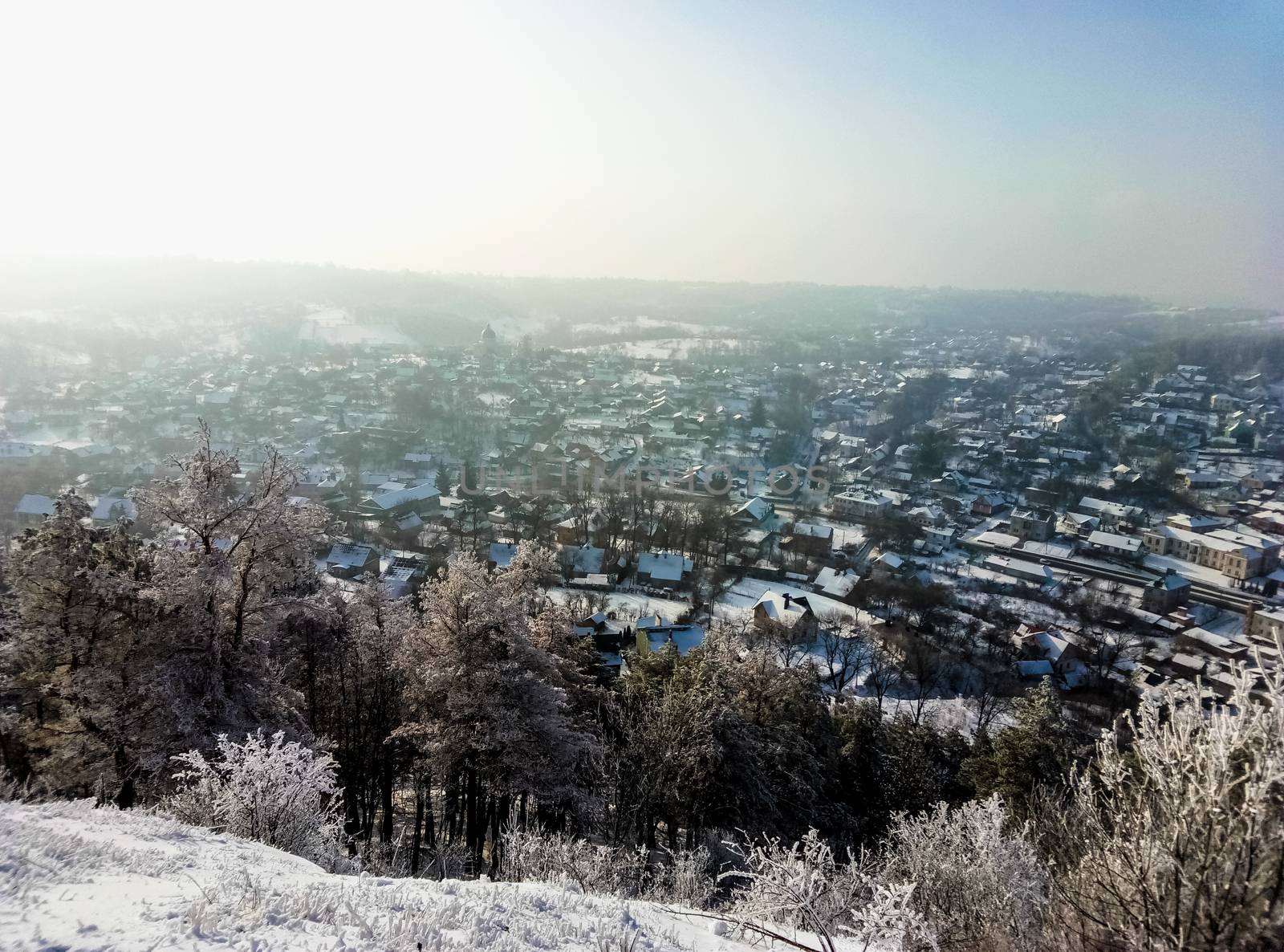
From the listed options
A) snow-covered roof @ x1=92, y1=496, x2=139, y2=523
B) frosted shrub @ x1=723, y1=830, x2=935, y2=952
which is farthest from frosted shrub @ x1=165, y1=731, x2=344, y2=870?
snow-covered roof @ x1=92, y1=496, x2=139, y2=523

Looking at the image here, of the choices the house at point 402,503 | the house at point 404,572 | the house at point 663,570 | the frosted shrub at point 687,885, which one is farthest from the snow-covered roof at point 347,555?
the frosted shrub at point 687,885

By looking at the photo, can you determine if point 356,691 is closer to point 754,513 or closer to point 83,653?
point 83,653

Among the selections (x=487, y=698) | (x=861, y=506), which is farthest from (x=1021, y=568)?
(x=487, y=698)

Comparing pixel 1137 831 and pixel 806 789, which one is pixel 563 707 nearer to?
pixel 806 789

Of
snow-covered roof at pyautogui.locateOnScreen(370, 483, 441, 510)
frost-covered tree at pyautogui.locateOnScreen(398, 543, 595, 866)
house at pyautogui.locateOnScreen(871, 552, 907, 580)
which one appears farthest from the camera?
snow-covered roof at pyautogui.locateOnScreen(370, 483, 441, 510)

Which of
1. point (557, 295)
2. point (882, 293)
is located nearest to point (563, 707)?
point (557, 295)

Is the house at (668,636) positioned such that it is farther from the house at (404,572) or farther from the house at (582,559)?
the house at (404,572)

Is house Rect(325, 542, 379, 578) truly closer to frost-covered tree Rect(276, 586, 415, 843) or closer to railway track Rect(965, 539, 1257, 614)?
frost-covered tree Rect(276, 586, 415, 843)
